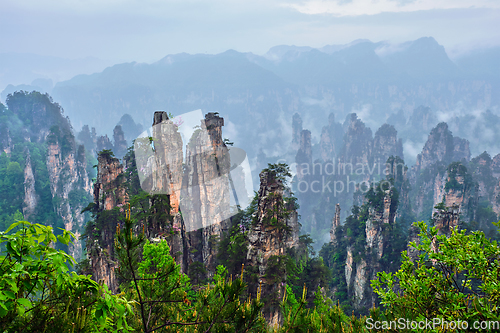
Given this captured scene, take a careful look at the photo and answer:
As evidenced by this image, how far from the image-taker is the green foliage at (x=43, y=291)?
3.25 metres

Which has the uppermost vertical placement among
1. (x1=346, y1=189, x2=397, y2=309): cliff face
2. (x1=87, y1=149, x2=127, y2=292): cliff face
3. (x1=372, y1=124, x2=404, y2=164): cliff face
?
(x1=372, y1=124, x2=404, y2=164): cliff face

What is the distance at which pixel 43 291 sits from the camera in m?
3.60

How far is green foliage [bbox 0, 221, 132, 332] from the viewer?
3248 mm

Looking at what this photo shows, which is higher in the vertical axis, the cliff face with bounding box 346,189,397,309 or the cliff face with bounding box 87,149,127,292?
the cliff face with bounding box 87,149,127,292

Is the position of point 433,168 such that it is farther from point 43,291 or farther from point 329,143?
point 43,291

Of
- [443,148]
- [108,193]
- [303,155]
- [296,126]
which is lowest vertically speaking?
[108,193]

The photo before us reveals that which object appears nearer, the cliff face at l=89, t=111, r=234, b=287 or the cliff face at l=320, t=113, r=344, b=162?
Answer: the cliff face at l=89, t=111, r=234, b=287

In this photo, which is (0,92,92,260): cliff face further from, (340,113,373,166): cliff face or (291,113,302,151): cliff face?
(291,113,302,151): cliff face

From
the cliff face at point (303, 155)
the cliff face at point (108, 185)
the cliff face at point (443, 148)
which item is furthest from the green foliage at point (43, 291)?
the cliff face at point (303, 155)


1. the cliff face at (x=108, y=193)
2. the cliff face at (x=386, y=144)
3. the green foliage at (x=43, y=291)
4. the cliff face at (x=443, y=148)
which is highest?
the cliff face at (x=386, y=144)

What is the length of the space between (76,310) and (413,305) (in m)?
6.44

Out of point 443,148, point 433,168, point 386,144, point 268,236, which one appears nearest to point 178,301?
point 268,236

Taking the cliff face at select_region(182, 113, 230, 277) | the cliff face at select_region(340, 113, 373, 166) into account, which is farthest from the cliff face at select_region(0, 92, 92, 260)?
the cliff face at select_region(340, 113, 373, 166)

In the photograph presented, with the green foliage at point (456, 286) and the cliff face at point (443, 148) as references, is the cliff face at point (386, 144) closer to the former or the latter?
the cliff face at point (443, 148)
